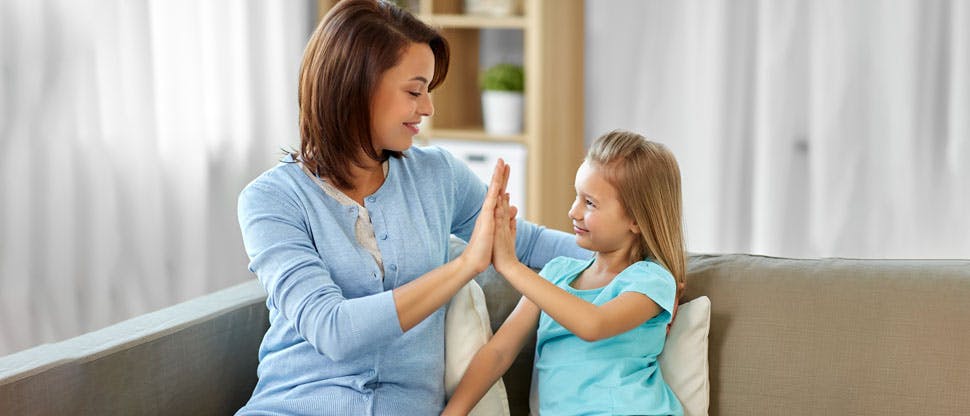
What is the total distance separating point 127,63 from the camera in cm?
287

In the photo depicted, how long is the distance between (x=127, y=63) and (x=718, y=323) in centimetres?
180

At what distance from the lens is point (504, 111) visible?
3475mm

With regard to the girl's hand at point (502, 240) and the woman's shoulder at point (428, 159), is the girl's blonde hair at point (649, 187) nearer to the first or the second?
the girl's hand at point (502, 240)

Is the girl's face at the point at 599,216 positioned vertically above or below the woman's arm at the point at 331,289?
above

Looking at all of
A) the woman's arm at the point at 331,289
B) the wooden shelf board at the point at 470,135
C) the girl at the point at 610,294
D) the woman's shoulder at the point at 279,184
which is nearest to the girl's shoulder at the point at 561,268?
the girl at the point at 610,294

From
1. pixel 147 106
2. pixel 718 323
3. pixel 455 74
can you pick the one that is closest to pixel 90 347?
pixel 718 323

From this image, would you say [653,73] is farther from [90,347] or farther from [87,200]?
[90,347]

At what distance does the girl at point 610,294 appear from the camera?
1656 mm

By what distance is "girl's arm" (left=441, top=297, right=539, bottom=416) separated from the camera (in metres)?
1.79

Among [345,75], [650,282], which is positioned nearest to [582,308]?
[650,282]

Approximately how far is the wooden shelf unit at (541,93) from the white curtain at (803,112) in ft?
0.41

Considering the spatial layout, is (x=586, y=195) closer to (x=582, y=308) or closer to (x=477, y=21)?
(x=582, y=308)

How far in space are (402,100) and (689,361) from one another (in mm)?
643

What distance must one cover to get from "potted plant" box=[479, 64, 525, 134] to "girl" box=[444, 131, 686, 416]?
1714 mm
